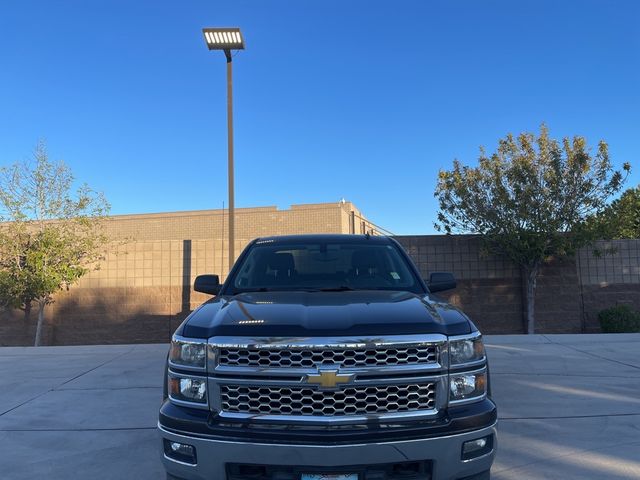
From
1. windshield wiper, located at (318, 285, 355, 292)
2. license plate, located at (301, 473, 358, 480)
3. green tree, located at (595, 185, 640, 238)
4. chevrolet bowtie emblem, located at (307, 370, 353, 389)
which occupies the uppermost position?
green tree, located at (595, 185, 640, 238)

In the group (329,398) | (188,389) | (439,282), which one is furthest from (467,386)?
(439,282)

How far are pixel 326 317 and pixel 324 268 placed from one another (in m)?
1.72

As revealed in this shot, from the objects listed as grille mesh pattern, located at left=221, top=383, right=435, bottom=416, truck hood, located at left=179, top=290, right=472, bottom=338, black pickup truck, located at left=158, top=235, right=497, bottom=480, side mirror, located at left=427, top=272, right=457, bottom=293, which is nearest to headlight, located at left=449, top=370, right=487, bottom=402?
black pickup truck, located at left=158, top=235, right=497, bottom=480

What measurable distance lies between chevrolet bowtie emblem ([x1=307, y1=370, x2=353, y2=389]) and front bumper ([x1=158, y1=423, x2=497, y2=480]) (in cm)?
31

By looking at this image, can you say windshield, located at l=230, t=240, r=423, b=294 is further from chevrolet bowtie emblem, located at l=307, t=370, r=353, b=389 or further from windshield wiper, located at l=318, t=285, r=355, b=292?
chevrolet bowtie emblem, located at l=307, t=370, r=353, b=389

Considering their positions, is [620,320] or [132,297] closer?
[620,320]

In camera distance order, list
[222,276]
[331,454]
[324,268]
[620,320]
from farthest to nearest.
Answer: [222,276], [620,320], [324,268], [331,454]

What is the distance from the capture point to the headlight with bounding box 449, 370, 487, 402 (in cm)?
301

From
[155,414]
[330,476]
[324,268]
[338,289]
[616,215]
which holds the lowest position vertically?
[155,414]

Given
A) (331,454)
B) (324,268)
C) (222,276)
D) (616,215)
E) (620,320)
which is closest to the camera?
(331,454)

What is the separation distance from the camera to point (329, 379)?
112 inches

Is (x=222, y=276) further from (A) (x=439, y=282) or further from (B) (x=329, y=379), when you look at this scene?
(B) (x=329, y=379)

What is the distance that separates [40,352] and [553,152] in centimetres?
1261

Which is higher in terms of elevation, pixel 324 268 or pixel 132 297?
pixel 324 268
